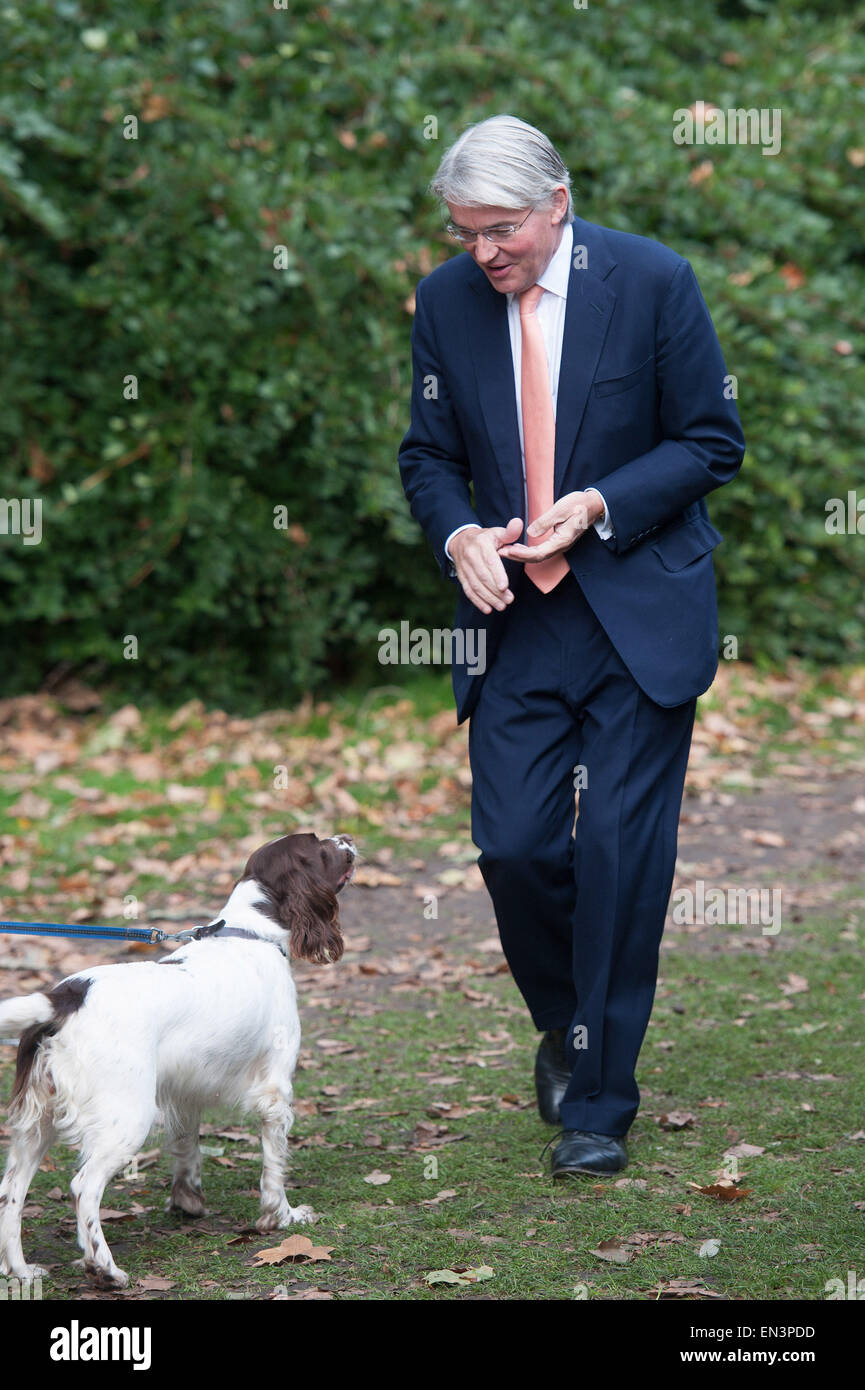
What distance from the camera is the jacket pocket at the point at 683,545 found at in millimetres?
3936

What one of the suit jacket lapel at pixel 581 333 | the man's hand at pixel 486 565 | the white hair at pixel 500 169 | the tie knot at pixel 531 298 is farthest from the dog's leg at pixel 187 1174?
the white hair at pixel 500 169

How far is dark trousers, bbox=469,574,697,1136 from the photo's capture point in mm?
3926

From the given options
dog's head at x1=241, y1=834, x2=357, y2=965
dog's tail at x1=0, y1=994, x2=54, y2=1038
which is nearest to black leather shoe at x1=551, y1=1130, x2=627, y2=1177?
dog's head at x1=241, y1=834, x2=357, y2=965

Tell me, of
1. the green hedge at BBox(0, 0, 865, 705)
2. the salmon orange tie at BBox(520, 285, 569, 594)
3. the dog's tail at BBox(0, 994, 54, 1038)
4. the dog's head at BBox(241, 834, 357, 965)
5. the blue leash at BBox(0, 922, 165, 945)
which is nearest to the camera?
the dog's tail at BBox(0, 994, 54, 1038)

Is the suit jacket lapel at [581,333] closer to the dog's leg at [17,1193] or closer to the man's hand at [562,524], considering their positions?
the man's hand at [562,524]

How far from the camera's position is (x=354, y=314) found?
8.22 m

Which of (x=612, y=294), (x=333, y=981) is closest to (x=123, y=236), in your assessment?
(x=333, y=981)

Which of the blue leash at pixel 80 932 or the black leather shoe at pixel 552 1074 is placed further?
the black leather shoe at pixel 552 1074

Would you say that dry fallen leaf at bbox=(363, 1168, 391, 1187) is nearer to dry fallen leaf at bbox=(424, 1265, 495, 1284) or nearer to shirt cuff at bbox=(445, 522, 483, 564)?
dry fallen leaf at bbox=(424, 1265, 495, 1284)

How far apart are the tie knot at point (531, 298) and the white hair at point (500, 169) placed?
0.76ft

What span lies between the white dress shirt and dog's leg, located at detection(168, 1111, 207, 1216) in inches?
63.2

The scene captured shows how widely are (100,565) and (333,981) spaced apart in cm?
375

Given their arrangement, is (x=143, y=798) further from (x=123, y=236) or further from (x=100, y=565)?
(x=123, y=236)
